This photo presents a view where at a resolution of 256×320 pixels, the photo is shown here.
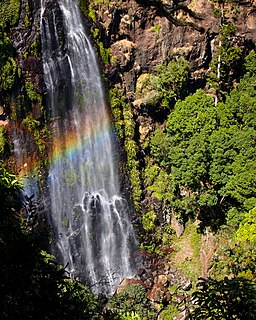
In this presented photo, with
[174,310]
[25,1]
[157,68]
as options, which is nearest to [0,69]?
[25,1]

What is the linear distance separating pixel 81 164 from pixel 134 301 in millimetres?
7510

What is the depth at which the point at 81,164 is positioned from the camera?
69.4ft

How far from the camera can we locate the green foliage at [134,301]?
16219 millimetres

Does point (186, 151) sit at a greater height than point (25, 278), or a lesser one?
lesser

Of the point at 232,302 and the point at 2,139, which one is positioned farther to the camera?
the point at 2,139

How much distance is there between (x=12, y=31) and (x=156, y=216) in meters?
11.9

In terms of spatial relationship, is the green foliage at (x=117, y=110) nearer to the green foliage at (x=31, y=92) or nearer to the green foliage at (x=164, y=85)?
the green foliage at (x=164, y=85)

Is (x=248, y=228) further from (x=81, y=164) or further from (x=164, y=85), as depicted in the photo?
(x=164, y=85)

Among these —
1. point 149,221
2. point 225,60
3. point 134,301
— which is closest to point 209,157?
point 149,221

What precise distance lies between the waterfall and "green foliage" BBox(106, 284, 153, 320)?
1.93 meters

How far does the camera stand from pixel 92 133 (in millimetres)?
21578

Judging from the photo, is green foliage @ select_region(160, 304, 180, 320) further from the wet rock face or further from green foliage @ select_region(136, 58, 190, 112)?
the wet rock face

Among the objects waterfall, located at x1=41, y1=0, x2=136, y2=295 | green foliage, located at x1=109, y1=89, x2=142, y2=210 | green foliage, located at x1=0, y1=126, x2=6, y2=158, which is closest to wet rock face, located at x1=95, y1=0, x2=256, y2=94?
green foliage, located at x1=109, y1=89, x2=142, y2=210

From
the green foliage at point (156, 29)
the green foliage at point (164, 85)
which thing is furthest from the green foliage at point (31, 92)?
the green foliage at point (156, 29)
